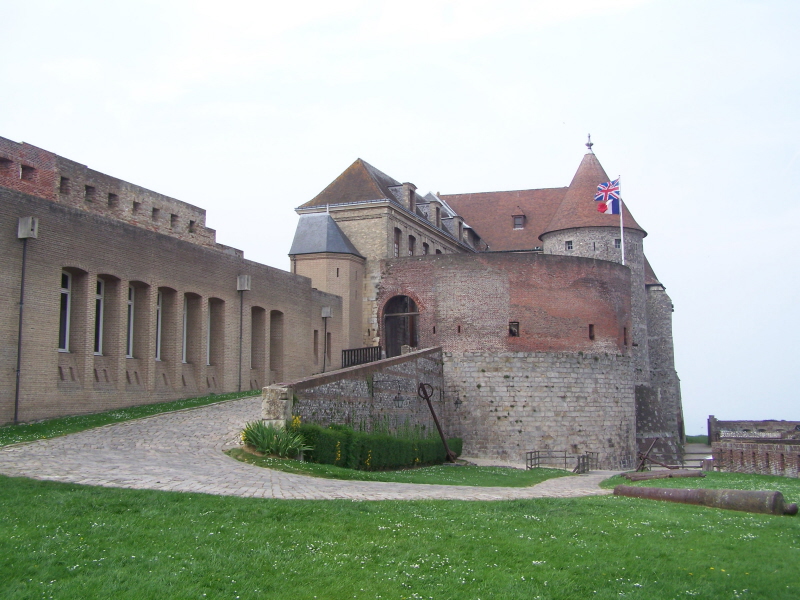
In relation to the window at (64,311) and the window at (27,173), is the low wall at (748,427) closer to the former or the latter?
the window at (64,311)

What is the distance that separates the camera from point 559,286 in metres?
35.3

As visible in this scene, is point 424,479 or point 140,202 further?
point 140,202

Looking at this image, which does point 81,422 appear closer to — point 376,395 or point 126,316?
point 126,316

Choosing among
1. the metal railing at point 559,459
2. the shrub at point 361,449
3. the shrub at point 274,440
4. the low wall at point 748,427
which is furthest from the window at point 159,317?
the low wall at point 748,427

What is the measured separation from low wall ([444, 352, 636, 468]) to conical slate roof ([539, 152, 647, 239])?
10.7 metres

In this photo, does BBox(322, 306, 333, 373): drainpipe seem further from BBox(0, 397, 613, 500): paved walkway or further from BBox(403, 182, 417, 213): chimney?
BBox(0, 397, 613, 500): paved walkway

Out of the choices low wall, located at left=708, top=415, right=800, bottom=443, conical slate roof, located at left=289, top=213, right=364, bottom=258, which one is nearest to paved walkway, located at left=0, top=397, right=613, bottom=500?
conical slate roof, located at left=289, top=213, right=364, bottom=258

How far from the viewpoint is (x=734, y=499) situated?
41.8ft

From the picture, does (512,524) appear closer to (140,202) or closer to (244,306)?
(244,306)

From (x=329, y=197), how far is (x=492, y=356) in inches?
492

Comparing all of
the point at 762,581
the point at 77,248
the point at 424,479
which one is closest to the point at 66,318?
the point at 77,248

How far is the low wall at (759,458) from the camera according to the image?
855 inches

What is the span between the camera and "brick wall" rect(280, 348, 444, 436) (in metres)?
21.2

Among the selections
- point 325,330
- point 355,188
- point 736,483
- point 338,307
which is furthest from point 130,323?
point 355,188
